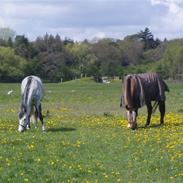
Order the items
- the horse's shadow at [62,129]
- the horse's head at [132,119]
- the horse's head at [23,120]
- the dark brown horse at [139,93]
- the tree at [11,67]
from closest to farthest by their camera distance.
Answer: the horse's head at [23,120] < the horse's shadow at [62,129] < the horse's head at [132,119] < the dark brown horse at [139,93] < the tree at [11,67]

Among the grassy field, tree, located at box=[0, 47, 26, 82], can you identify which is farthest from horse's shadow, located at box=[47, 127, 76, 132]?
tree, located at box=[0, 47, 26, 82]

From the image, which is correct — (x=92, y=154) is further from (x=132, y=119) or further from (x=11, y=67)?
(x=11, y=67)

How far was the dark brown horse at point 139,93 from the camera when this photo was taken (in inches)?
878

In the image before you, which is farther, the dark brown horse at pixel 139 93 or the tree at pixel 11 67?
the tree at pixel 11 67

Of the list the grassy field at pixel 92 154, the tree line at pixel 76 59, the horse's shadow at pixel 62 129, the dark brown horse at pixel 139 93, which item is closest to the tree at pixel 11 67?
the tree line at pixel 76 59

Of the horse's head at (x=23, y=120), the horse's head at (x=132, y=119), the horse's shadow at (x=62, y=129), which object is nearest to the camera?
the horse's head at (x=23, y=120)

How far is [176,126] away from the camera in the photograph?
22375mm

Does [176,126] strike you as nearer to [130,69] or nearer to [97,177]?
[97,177]

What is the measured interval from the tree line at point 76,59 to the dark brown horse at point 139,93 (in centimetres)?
11348

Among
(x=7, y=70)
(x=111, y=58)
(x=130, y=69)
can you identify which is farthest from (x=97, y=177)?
(x=111, y=58)

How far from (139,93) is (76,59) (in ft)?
462

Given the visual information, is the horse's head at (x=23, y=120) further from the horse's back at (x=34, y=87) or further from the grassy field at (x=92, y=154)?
the horse's back at (x=34, y=87)

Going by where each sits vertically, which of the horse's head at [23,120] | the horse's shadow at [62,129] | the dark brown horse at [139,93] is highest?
the dark brown horse at [139,93]

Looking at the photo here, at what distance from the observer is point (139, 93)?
2288cm
